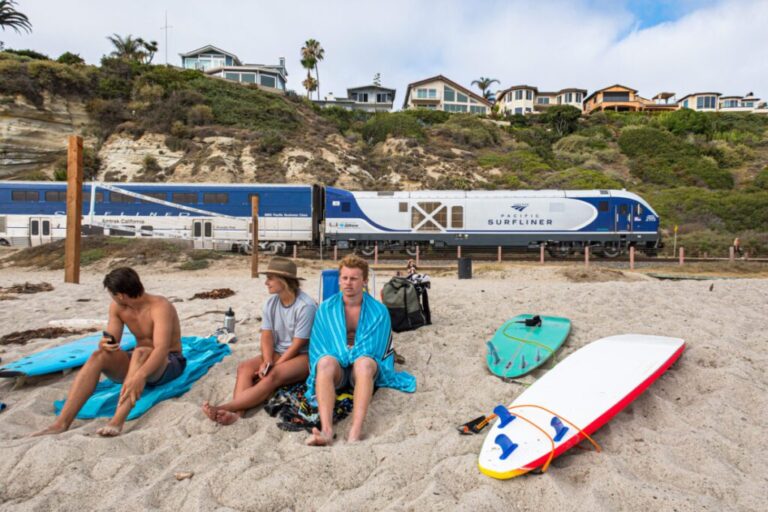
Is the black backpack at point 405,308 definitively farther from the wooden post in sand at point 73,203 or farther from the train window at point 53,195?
the train window at point 53,195

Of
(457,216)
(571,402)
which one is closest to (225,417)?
(571,402)

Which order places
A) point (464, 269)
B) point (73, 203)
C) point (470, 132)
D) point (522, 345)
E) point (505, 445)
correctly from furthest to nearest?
point (470, 132) < point (464, 269) < point (73, 203) < point (522, 345) < point (505, 445)

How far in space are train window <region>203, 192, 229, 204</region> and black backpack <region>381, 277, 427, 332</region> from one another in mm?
16031

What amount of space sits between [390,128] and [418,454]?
123 ft

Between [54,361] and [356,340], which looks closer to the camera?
[356,340]

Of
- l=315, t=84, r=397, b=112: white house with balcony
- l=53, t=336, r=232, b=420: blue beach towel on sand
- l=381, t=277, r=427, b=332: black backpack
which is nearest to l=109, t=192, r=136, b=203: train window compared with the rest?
l=53, t=336, r=232, b=420: blue beach towel on sand

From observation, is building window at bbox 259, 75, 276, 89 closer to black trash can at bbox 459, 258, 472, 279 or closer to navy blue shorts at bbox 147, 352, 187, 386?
black trash can at bbox 459, 258, 472, 279

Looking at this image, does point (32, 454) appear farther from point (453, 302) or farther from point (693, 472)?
point (453, 302)

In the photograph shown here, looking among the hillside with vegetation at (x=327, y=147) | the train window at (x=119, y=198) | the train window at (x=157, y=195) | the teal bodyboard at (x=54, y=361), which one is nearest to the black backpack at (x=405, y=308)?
the teal bodyboard at (x=54, y=361)

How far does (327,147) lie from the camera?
32.4m

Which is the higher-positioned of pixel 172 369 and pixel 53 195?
pixel 53 195

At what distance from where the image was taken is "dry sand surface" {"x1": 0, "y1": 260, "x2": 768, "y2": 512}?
209cm

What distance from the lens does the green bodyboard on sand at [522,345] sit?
3821mm

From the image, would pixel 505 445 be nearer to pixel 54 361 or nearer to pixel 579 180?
pixel 54 361
